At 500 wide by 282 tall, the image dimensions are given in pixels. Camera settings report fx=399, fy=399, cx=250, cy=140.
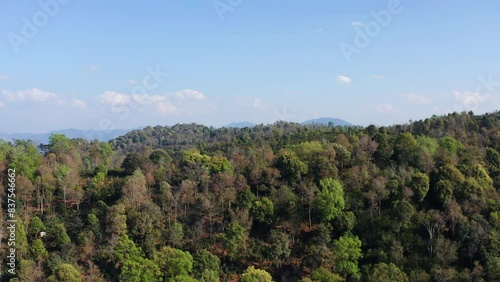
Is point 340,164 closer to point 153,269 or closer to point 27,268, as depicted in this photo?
point 153,269

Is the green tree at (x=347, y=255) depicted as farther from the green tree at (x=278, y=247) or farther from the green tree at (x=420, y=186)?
the green tree at (x=420, y=186)

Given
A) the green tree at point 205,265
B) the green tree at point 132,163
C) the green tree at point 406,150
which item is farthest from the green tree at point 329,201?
the green tree at point 132,163

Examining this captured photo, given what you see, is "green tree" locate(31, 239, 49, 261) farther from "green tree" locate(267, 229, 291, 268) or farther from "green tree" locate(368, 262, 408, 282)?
"green tree" locate(368, 262, 408, 282)

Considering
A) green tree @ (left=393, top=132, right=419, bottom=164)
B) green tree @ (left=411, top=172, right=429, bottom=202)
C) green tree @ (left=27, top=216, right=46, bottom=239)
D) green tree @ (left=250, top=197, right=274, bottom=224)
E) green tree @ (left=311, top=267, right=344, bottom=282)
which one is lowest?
green tree @ (left=311, top=267, right=344, bottom=282)

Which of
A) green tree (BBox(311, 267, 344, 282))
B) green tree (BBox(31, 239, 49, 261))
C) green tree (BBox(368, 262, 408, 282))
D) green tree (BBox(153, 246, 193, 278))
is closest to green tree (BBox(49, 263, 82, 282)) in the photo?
green tree (BBox(31, 239, 49, 261))

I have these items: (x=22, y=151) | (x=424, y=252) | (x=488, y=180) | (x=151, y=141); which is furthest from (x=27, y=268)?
Answer: (x=151, y=141)

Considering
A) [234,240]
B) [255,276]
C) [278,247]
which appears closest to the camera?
[255,276]

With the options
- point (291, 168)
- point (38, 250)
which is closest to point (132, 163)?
point (38, 250)

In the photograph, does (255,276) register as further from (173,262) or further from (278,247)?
(173,262)
